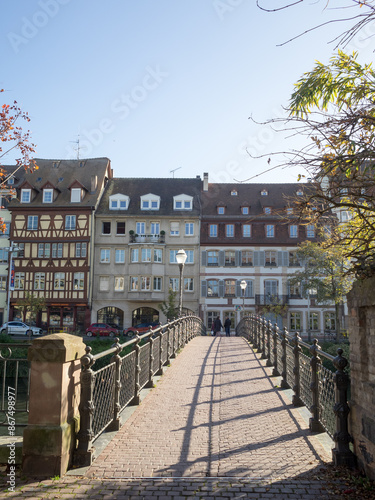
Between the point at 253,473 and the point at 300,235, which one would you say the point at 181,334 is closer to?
the point at 253,473

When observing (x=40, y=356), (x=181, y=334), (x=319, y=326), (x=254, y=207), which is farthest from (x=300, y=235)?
(x=40, y=356)

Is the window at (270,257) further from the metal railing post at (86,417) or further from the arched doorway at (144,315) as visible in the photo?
the metal railing post at (86,417)

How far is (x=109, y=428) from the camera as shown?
649 cm

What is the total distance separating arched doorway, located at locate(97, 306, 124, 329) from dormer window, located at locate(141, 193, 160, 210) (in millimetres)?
10014

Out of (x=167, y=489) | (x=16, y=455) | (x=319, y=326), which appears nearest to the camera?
(x=167, y=489)

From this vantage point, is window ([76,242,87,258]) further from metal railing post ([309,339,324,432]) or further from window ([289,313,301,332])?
metal railing post ([309,339,324,432])

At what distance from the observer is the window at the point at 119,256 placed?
43000mm

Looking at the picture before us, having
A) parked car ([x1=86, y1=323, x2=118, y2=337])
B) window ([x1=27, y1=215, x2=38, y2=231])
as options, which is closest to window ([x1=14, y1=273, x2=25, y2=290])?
window ([x1=27, y1=215, x2=38, y2=231])

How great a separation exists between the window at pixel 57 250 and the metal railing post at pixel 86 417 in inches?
1523

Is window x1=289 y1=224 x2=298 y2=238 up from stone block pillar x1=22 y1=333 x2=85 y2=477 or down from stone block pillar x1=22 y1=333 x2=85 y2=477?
up

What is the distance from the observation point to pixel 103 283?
4275 centimetres

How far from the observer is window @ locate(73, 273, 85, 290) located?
42.0 meters

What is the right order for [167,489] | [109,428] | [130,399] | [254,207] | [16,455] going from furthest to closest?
[254,207]
[130,399]
[109,428]
[16,455]
[167,489]

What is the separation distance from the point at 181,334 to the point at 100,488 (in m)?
12.5
